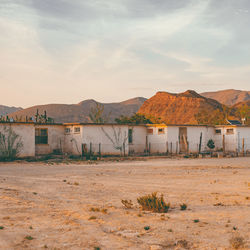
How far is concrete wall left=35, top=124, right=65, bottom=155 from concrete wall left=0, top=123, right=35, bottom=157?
1.68 m

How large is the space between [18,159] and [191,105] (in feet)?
260

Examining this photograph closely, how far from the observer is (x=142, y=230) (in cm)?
812

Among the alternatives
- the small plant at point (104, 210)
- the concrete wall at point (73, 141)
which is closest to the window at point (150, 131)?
the concrete wall at point (73, 141)

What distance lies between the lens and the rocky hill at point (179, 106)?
99875 millimetres

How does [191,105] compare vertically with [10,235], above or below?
above

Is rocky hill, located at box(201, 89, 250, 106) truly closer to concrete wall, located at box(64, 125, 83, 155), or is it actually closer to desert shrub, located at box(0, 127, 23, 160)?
concrete wall, located at box(64, 125, 83, 155)

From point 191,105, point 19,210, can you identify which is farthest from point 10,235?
point 191,105

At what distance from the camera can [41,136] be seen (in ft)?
111

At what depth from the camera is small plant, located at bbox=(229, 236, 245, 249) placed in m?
6.92

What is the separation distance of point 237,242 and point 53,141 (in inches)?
1149

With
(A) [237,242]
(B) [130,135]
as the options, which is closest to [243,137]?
(B) [130,135]

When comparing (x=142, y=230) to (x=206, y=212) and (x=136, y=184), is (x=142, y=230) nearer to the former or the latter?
(x=206, y=212)

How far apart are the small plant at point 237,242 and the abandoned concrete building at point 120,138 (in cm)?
2612

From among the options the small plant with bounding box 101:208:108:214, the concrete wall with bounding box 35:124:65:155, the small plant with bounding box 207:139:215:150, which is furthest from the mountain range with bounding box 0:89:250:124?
the small plant with bounding box 101:208:108:214
